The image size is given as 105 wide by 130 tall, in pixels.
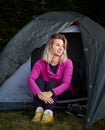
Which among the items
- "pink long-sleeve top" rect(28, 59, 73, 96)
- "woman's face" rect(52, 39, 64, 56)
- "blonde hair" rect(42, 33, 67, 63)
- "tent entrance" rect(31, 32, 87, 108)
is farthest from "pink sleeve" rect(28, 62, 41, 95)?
"tent entrance" rect(31, 32, 87, 108)

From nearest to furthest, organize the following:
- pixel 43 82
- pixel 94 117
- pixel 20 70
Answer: pixel 94 117, pixel 43 82, pixel 20 70

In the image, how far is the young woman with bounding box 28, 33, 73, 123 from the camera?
13.3 feet

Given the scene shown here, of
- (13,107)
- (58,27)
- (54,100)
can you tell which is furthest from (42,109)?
(58,27)

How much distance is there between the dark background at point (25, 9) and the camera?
727 cm

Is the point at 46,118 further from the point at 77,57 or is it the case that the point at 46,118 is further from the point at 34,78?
the point at 77,57

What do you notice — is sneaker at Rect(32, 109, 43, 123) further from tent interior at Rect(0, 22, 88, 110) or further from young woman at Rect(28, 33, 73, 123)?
tent interior at Rect(0, 22, 88, 110)

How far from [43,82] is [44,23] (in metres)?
0.73

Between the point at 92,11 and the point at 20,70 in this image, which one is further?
the point at 92,11

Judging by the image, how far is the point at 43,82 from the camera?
422cm

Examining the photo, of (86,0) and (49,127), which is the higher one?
(86,0)

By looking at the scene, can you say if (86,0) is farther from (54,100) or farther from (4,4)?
(54,100)

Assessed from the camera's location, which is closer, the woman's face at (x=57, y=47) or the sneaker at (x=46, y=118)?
the sneaker at (x=46, y=118)

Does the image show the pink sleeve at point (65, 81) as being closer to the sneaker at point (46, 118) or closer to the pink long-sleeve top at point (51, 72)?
the pink long-sleeve top at point (51, 72)

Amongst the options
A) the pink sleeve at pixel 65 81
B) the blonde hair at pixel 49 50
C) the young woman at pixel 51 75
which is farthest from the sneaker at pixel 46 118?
the blonde hair at pixel 49 50
